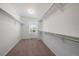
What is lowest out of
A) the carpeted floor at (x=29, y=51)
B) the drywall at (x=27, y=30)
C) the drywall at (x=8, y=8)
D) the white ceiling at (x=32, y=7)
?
the carpeted floor at (x=29, y=51)

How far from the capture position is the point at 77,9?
1503 mm

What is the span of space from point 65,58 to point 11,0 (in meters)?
0.88

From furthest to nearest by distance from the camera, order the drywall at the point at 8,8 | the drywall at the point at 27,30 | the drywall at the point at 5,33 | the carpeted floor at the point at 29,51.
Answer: the drywall at the point at 27,30
the carpeted floor at the point at 29,51
the drywall at the point at 5,33
the drywall at the point at 8,8

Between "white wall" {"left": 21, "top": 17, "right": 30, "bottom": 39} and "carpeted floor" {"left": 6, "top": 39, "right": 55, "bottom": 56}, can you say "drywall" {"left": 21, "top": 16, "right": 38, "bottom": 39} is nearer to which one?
"white wall" {"left": 21, "top": 17, "right": 30, "bottom": 39}

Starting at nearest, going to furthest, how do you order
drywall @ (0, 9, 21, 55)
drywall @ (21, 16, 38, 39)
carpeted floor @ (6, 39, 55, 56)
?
drywall @ (0, 9, 21, 55)
carpeted floor @ (6, 39, 55, 56)
drywall @ (21, 16, 38, 39)

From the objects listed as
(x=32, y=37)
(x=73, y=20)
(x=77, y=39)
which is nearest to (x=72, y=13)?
(x=73, y=20)

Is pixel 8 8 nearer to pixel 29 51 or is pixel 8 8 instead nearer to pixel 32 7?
pixel 32 7

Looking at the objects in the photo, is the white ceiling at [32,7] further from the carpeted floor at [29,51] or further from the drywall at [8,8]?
the carpeted floor at [29,51]

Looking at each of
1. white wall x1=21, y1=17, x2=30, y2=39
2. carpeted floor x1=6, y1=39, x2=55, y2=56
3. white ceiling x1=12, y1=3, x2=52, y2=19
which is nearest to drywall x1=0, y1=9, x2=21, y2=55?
carpeted floor x1=6, y1=39, x2=55, y2=56

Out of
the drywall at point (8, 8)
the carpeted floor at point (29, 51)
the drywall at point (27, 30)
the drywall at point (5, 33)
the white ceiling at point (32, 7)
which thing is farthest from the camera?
the drywall at point (27, 30)

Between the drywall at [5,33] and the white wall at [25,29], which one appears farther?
the white wall at [25,29]

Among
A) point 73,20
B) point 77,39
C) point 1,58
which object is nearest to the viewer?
point 1,58

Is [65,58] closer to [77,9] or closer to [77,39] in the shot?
[77,39]

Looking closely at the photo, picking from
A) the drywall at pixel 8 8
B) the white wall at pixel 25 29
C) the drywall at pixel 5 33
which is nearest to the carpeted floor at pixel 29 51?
the drywall at pixel 5 33
